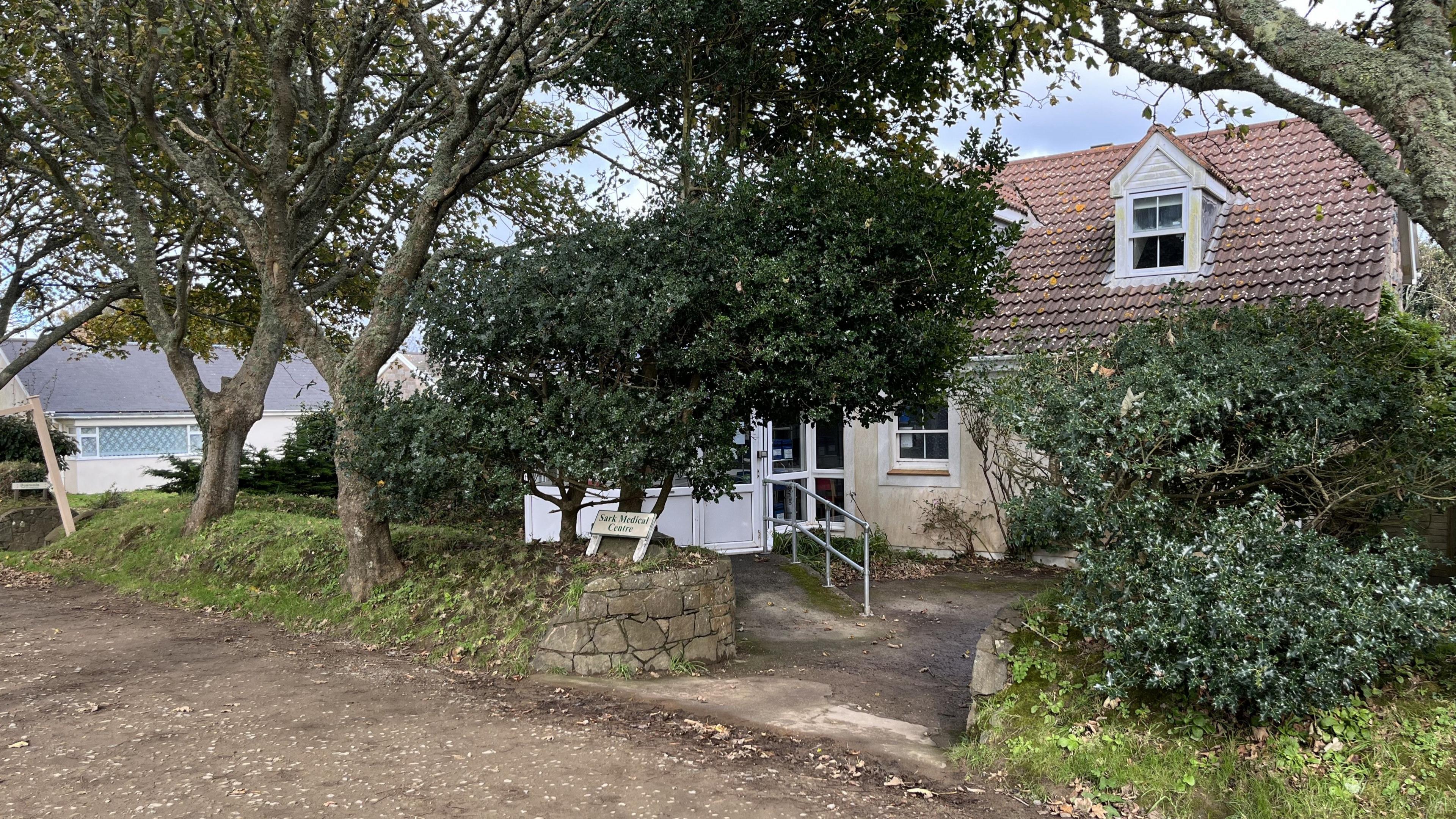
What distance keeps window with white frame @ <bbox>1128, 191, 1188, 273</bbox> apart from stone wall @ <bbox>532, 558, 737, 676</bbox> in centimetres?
853

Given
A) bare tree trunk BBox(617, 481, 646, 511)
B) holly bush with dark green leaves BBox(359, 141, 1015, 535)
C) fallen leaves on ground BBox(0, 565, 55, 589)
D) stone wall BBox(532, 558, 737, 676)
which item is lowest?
fallen leaves on ground BBox(0, 565, 55, 589)

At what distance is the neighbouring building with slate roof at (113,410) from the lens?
29641mm

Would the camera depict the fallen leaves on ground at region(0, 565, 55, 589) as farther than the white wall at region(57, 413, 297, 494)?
No

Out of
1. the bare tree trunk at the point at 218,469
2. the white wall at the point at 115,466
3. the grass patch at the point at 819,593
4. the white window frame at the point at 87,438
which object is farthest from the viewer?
the white window frame at the point at 87,438

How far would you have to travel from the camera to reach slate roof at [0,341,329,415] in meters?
29.7

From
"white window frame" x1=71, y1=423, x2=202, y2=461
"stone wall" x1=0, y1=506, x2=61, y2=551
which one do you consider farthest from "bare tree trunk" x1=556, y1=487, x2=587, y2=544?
"white window frame" x1=71, y1=423, x2=202, y2=461

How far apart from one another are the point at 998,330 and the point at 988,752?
859 cm

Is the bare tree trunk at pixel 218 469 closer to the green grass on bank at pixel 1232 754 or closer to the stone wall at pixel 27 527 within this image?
the stone wall at pixel 27 527

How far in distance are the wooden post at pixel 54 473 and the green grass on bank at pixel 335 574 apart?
378mm

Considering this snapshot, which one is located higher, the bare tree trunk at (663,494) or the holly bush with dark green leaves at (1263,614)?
the bare tree trunk at (663,494)

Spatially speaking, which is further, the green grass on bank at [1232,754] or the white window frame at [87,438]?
the white window frame at [87,438]

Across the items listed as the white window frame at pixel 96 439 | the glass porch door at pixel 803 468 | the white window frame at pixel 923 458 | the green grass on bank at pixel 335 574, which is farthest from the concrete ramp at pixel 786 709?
the white window frame at pixel 96 439

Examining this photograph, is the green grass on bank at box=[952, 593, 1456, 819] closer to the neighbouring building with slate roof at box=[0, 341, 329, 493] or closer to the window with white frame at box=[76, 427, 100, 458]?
the neighbouring building with slate roof at box=[0, 341, 329, 493]

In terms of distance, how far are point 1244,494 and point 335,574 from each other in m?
8.09
